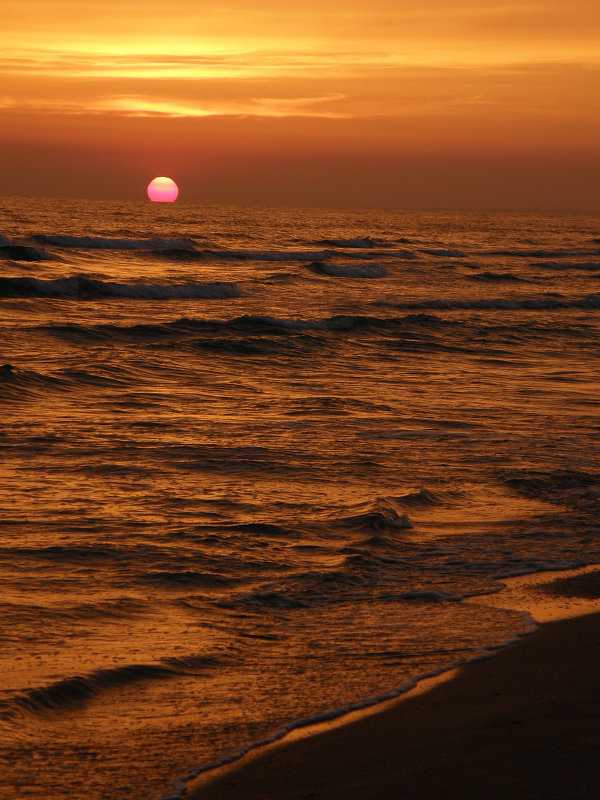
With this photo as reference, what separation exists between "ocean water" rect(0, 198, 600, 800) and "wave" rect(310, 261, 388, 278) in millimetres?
20716

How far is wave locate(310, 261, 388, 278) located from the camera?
41.6 meters

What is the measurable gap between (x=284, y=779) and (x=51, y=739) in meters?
1.10

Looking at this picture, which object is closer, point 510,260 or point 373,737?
point 373,737

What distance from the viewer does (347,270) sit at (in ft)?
138

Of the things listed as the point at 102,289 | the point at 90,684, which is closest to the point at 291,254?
the point at 102,289

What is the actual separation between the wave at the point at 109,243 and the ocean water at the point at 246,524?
27.3m

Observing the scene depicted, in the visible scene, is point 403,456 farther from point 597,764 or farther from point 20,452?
point 597,764

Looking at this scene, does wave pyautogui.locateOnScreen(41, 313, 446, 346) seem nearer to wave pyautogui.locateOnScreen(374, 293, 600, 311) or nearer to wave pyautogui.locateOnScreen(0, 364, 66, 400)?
wave pyautogui.locateOnScreen(374, 293, 600, 311)

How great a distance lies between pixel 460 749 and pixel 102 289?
27058 millimetres

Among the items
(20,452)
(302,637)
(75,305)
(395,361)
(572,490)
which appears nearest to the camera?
(302,637)

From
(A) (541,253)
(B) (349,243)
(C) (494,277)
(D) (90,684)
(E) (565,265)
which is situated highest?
(B) (349,243)

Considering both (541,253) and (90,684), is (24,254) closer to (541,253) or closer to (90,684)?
(90,684)

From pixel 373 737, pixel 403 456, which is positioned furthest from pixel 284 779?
pixel 403 456

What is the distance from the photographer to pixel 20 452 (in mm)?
9633
